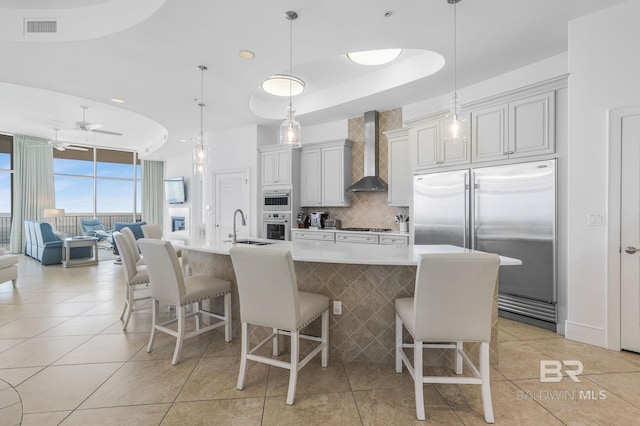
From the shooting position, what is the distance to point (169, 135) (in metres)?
6.45

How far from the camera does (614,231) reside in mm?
2529

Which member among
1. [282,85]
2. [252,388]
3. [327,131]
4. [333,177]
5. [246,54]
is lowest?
[252,388]

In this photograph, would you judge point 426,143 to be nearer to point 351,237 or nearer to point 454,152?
point 454,152

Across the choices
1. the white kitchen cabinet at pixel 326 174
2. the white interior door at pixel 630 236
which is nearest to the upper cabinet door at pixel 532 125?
the white interior door at pixel 630 236

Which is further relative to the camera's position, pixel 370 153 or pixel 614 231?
pixel 370 153

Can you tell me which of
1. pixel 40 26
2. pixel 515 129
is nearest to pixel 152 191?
pixel 40 26

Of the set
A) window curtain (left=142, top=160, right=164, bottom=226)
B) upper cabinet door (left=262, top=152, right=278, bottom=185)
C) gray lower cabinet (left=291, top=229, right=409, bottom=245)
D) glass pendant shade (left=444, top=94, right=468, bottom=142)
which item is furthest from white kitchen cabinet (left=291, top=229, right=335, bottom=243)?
window curtain (left=142, top=160, right=164, bottom=226)

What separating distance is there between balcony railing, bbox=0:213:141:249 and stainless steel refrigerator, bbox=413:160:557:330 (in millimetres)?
10231

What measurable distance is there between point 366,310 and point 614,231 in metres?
2.26

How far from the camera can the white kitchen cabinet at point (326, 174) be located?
5.06 m

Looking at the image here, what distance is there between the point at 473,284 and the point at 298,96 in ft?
13.9

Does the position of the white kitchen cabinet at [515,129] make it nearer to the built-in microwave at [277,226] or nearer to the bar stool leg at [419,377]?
the bar stool leg at [419,377]

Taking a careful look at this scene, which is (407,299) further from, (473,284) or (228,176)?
(228,176)

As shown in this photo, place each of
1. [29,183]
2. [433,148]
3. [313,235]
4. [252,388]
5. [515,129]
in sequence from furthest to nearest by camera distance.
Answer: [29,183], [313,235], [433,148], [515,129], [252,388]
